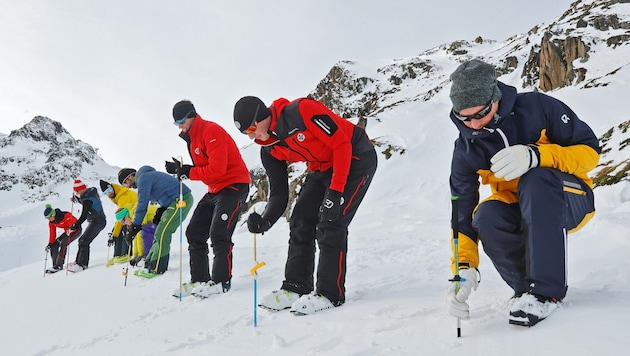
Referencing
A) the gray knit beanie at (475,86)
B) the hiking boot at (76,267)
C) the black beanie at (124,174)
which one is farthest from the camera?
the hiking boot at (76,267)

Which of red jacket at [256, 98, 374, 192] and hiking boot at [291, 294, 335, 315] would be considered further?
red jacket at [256, 98, 374, 192]

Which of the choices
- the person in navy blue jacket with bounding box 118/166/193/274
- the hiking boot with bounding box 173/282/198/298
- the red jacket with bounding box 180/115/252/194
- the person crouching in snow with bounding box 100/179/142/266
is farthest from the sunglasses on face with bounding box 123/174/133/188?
the hiking boot with bounding box 173/282/198/298

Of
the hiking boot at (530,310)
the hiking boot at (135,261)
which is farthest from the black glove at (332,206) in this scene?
the hiking boot at (135,261)

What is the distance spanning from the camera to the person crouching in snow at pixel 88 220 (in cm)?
871

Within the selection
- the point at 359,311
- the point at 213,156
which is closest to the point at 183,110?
the point at 213,156

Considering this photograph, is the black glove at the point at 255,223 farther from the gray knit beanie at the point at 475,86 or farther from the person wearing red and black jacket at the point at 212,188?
the gray knit beanie at the point at 475,86

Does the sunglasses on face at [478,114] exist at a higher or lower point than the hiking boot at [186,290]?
higher

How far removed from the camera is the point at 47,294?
19.0 ft

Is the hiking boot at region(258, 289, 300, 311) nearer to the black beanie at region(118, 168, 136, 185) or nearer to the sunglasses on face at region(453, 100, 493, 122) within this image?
the sunglasses on face at region(453, 100, 493, 122)

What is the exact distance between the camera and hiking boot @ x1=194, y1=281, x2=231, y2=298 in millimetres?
4098

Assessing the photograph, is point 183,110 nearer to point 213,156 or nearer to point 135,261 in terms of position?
point 213,156

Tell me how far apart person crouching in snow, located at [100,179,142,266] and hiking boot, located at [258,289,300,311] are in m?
5.95

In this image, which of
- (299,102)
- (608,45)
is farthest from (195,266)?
(608,45)

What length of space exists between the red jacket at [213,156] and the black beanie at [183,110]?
9 centimetres
